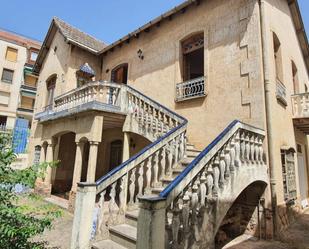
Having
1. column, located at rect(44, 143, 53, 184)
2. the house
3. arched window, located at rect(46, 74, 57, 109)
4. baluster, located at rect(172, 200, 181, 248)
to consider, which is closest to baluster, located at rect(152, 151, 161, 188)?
baluster, located at rect(172, 200, 181, 248)

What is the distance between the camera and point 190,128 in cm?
738

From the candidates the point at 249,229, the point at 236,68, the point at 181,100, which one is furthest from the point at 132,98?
the point at 249,229

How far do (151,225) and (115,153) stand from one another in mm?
8209

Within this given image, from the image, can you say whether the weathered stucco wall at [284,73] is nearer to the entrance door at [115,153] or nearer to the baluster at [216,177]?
the baluster at [216,177]

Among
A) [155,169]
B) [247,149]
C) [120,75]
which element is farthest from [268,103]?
[120,75]

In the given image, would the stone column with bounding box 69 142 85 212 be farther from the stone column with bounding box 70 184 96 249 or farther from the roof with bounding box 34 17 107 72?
the roof with bounding box 34 17 107 72

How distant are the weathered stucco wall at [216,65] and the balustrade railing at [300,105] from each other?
2.92 m

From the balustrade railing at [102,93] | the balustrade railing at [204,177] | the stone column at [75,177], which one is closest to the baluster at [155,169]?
the balustrade railing at [204,177]

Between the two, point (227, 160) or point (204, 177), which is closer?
point (204, 177)

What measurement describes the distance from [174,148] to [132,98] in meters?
2.60

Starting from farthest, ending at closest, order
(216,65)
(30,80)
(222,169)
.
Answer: (30,80) → (216,65) → (222,169)

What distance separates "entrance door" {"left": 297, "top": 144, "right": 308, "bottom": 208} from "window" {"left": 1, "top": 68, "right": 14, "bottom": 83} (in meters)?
28.7

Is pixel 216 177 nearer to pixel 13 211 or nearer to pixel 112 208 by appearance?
pixel 112 208

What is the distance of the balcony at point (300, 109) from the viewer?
7586mm
